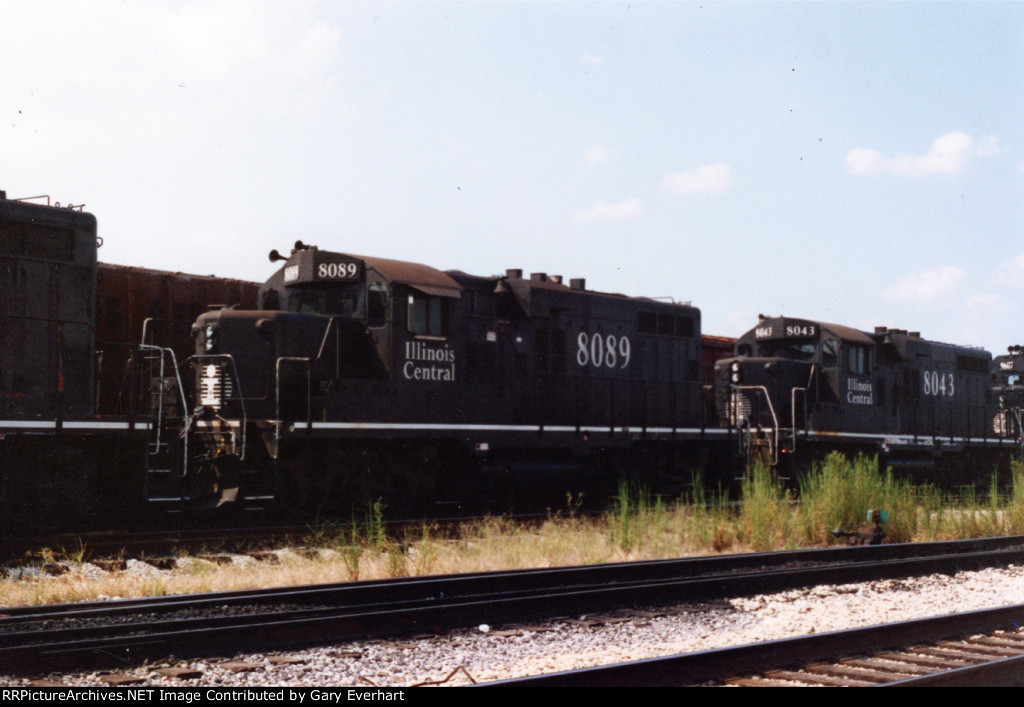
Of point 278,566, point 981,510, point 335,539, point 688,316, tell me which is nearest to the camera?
point 278,566

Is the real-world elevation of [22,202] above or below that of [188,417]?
above

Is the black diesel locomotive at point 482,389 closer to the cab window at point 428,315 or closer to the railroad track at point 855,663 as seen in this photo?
the cab window at point 428,315

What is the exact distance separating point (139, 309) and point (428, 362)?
180 inches

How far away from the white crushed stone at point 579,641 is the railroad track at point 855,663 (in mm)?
771

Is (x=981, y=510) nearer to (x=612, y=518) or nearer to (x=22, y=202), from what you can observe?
(x=612, y=518)

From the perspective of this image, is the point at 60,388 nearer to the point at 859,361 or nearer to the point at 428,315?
the point at 428,315

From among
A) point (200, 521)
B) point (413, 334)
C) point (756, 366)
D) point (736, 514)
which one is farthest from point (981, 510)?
point (200, 521)

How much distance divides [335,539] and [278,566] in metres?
1.20

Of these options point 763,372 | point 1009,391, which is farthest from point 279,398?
point 1009,391

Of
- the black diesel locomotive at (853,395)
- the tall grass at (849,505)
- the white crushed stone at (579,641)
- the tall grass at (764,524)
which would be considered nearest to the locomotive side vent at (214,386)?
the white crushed stone at (579,641)

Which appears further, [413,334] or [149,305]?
[149,305]

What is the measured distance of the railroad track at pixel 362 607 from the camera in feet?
18.2

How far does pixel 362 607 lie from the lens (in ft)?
23.0

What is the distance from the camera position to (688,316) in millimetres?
16953
